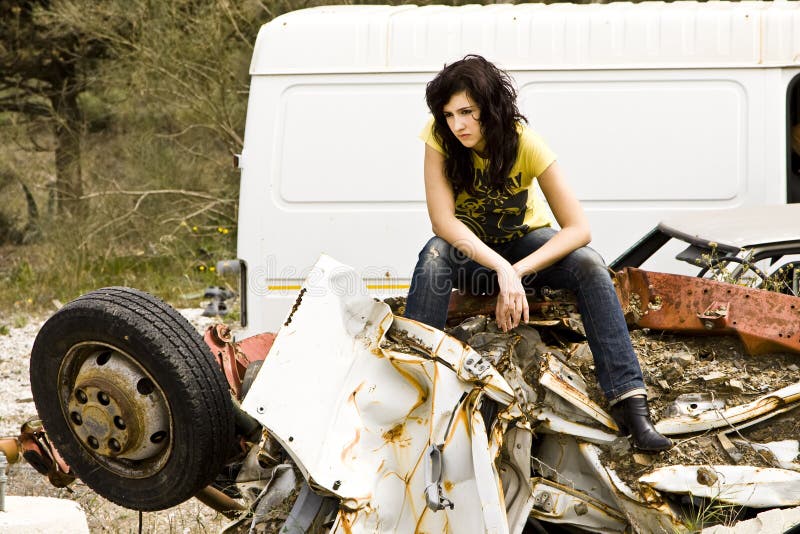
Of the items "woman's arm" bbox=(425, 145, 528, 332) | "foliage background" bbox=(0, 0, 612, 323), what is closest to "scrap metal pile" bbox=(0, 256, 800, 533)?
"woman's arm" bbox=(425, 145, 528, 332)

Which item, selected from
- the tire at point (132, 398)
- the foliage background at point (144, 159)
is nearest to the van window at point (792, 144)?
the tire at point (132, 398)

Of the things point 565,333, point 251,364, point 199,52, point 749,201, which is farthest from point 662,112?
point 199,52

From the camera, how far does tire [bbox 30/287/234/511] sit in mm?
3068

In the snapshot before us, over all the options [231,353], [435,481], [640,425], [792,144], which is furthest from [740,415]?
[792,144]

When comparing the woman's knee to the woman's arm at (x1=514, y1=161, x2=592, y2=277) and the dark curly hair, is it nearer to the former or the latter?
the woman's arm at (x1=514, y1=161, x2=592, y2=277)

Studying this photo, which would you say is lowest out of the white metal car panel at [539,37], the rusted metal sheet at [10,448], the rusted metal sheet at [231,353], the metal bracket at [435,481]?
the rusted metal sheet at [10,448]

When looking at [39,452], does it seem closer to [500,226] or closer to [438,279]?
[438,279]

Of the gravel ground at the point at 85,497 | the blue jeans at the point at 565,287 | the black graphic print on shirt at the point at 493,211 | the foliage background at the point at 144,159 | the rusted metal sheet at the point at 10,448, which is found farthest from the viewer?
the foliage background at the point at 144,159

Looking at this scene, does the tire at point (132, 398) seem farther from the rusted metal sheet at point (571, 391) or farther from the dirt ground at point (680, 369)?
the rusted metal sheet at point (571, 391)

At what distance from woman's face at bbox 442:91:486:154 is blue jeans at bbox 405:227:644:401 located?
14.8 inches

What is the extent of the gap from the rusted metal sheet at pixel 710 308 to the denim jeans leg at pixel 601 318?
0.25m

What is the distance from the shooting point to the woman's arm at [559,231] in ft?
10.5

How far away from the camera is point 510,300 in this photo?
3076 millimetres

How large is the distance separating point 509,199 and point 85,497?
8.46 ft
